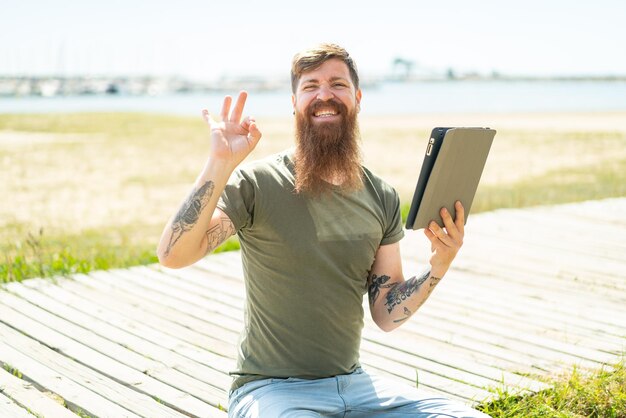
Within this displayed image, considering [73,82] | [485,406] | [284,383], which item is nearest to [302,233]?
[284,383]

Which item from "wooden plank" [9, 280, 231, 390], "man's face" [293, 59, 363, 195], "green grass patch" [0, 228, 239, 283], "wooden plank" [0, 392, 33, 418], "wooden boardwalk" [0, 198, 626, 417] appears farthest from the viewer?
"green grass patch" [0, 228, 239, 283]

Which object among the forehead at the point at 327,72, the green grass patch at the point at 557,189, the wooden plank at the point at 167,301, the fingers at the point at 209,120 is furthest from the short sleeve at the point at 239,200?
the green grass patch at the point at 557,189

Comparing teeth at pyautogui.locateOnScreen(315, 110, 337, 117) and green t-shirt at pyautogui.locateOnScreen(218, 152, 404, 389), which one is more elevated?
teeth at pyautogui.locateOnScreen(315, 110, 337, 117)

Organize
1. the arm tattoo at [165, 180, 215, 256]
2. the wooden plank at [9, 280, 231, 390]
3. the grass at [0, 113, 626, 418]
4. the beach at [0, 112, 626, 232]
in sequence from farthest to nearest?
the beach at [0, 112, 626, 232] → the grass at [0, 113, 626, 418] → the wooden plank at [9, 280, 231, 390] → the arm tattoo at [165, 180, 215, 256]

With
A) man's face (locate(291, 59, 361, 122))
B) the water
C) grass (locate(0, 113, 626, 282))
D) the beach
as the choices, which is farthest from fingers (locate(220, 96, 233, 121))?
the water

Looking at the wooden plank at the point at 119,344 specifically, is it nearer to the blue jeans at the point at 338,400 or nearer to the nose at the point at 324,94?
the blue jeans at the point at 338,400

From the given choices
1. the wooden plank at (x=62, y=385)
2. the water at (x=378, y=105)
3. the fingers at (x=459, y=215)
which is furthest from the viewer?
the water at (x=378, y=105)

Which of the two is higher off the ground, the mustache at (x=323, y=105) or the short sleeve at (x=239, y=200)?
the mustache at (x=323, y=105)

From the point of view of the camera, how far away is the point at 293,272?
3.29 meters

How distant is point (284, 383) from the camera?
324cm

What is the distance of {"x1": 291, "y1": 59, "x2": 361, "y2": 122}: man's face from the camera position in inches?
134

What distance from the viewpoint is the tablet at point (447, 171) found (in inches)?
119

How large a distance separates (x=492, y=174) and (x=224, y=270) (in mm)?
12866

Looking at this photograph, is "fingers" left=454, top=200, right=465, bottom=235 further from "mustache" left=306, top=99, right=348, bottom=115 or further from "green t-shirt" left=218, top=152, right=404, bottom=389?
"mustache" left=306, top=99, right=348, bottom=115
